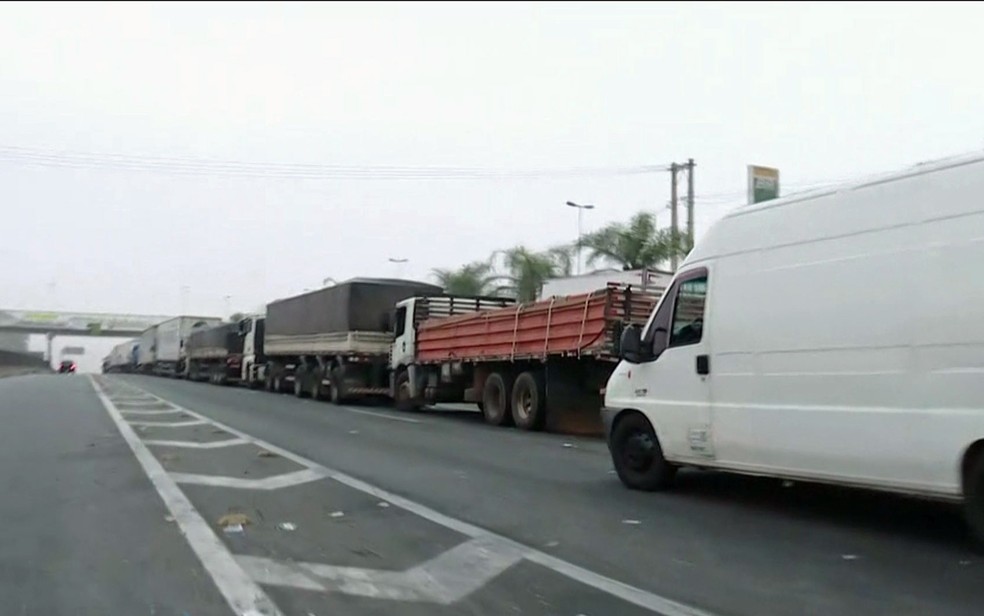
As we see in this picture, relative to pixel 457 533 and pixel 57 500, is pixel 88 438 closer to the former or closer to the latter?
pixel 57 500

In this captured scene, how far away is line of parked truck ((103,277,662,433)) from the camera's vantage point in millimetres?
15982

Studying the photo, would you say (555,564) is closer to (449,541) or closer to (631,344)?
(449,541)

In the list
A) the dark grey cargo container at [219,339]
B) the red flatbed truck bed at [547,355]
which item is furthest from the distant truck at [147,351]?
the red flatbed truck bed at [547,355]

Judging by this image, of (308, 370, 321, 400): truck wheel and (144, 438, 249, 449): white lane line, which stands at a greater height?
(308, 370, 321, 400): truck wheel

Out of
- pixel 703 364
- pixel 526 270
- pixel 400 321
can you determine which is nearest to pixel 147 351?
pixel 526 270

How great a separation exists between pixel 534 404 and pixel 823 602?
1194 cm

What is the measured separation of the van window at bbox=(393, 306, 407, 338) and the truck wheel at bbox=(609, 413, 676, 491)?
1436cm

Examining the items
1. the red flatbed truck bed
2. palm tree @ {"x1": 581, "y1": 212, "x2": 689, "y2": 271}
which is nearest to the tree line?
palm tree @ {"x1": 581, "y1": 212, "x2": 689, "y2": 271}

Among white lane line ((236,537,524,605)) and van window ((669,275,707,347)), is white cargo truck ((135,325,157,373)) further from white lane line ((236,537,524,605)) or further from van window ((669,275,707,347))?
white lane line ((236,537,524,605))

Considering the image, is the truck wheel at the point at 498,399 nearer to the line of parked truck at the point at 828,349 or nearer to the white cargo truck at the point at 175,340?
the line of parked truck at the point at 828,349

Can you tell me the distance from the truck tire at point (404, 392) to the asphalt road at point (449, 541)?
1068cm

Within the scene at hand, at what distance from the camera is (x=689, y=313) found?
864 centimetres

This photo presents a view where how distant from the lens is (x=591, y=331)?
15484 millimetres

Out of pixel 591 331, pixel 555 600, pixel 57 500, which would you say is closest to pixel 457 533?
pixel 555 600
